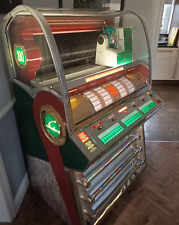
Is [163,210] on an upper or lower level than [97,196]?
lower

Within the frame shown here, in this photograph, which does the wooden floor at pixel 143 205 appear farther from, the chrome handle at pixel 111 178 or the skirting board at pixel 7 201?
the chrome handle at pixel 111 178

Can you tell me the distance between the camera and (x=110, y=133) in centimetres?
112

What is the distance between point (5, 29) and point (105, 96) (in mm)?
776

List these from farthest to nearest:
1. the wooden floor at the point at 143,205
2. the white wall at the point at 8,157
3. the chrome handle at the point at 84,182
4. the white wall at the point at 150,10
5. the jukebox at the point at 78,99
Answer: the white wall at the point at 150,10 < the wooden floor at the point at 143,205 < the white wall at the point at 8,157 < the chrome handle at the point at 84,182 < the jukebox at the point at 78,99

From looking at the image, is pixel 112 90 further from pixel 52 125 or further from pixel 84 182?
pixel 84 182

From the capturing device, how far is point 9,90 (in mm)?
1421

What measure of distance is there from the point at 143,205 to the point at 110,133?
3.26 ft

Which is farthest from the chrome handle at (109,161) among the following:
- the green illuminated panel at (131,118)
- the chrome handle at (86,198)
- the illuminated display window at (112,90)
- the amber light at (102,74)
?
the amber light at (102,74)

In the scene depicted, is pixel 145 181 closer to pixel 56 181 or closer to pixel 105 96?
pixel 56 181

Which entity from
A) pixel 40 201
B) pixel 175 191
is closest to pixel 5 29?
pixel 40 201

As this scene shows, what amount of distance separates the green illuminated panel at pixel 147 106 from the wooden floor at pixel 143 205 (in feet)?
2.92

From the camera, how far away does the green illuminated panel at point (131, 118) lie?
49.1 inches

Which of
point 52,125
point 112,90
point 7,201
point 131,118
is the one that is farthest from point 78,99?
point 7,201

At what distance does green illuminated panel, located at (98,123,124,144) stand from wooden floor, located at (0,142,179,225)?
0.88 m
